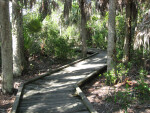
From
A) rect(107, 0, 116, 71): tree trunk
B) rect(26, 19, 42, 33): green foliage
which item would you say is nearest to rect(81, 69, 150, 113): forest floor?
rect(107, 0, 116, 71): tree trunk

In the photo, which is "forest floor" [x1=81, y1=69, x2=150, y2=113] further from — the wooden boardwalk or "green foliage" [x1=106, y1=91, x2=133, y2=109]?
the wooden boardwalk

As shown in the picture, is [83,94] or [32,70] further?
[32,70]

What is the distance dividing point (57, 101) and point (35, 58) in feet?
24.0

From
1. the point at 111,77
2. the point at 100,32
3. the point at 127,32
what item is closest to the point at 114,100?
the point at 111,77

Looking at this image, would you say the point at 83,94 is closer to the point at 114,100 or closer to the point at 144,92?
the point at 114,100

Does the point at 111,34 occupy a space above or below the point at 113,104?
above

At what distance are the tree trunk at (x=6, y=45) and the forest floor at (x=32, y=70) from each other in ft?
1.59

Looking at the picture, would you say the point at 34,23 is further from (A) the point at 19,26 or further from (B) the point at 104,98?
(B) the point at 104,98

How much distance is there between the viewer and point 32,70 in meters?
9.45

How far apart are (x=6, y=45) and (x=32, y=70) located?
12.6ft

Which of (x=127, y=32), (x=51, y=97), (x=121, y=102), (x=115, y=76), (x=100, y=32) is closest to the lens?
(x=121, y=102)

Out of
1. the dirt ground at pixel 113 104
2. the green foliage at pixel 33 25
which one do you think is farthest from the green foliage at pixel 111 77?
the green foliage at pixel 33 25

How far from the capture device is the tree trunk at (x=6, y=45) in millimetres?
5613

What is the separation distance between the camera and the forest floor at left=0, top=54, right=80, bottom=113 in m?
5.46
